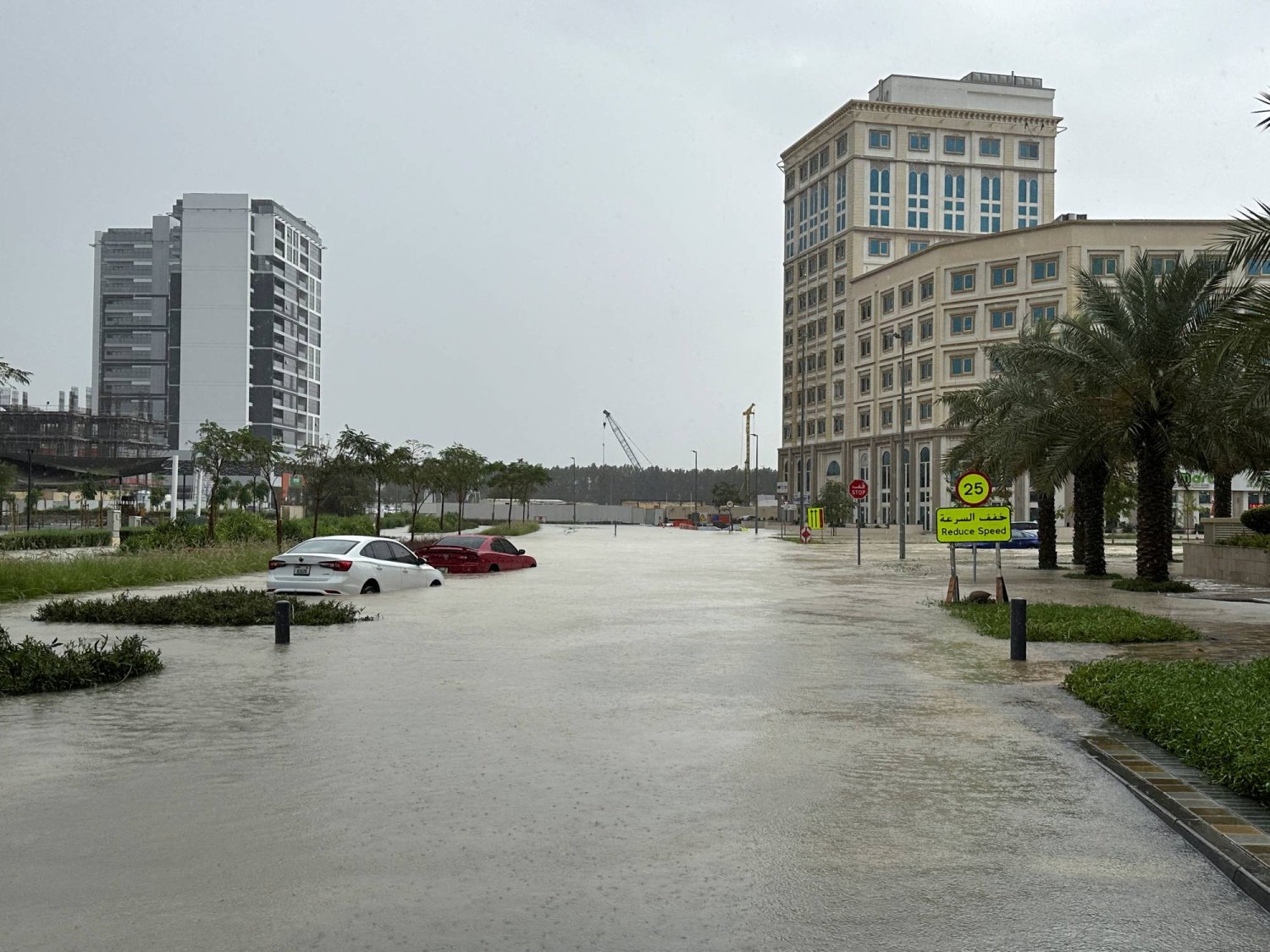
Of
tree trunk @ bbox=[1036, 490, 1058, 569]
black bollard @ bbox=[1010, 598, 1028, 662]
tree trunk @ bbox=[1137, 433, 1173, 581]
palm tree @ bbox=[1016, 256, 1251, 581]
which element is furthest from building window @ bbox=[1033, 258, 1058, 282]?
black bollard @ bbox=[1010, 598, 1028, 662]

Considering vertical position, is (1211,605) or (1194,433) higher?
(1194,433)

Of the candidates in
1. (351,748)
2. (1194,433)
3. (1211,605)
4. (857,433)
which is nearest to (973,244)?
(857,433)

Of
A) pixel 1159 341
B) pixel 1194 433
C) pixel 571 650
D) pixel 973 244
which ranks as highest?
pixel 973 244

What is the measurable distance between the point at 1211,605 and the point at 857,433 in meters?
90.0

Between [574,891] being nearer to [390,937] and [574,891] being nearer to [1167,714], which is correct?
[390,937]

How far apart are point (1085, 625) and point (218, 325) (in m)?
146

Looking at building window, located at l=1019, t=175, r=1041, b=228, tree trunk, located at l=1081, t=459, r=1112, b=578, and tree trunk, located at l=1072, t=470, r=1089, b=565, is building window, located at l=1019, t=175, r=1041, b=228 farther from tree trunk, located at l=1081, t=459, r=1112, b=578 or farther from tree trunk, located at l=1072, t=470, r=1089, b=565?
tree trunk, located at l=1081, t=459, r=1112, b=578

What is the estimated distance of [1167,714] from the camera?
9.16 meters

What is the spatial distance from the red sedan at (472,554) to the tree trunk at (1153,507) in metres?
17.4

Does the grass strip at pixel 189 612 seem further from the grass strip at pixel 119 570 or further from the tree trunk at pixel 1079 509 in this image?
the tree trunk at pixel 1079 509

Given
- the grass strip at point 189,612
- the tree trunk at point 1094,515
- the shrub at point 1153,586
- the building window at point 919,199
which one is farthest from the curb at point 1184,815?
the building window at point 919,199

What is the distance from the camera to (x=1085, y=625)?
17297mm

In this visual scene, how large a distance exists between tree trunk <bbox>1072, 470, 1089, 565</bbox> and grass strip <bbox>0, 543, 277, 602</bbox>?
75.9ft

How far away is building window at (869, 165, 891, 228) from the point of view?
116 metres
